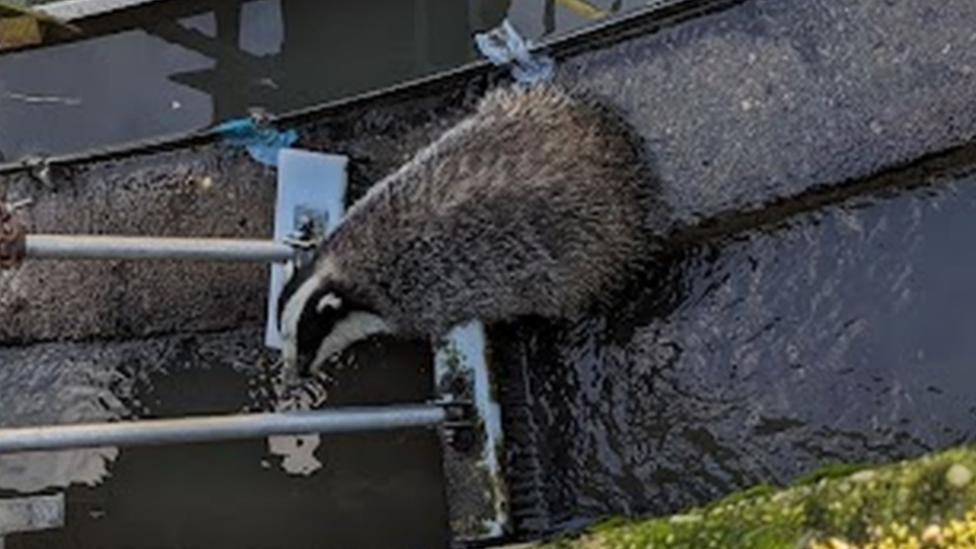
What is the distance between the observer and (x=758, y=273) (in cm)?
499

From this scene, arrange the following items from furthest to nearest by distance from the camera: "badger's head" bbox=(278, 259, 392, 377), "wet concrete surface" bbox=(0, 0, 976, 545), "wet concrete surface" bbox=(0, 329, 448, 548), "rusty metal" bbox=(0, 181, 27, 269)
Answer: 1. "wet concrete surface" bbox=(0, 329, 448, 548)
2. "badger's head" bbox=(278, 259, 392, 377)
3. "wet concrete surface" bbox=(0, 0, 976, 545)
4. "rusty metal" bbox=(0, 181, 27, 269)

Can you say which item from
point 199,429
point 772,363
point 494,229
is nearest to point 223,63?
point 494,229

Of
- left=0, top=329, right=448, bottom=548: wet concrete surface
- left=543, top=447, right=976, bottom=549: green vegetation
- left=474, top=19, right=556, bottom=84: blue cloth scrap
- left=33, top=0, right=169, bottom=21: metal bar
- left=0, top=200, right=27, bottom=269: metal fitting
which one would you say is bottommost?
left=543, top=447, right=976, bottom=549: green vegetation

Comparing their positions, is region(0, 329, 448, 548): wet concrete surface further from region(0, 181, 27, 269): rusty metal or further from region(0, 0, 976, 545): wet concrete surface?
region(0, 181, 27, 269): rusty metal

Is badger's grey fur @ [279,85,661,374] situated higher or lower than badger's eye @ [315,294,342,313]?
higher

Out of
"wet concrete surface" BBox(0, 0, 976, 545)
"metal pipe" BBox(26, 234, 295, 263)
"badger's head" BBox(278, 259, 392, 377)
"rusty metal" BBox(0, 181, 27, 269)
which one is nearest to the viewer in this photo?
"rusty metal" BBox(0, 181, 27, 269)

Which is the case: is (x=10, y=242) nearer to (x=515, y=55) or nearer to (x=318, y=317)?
(x=318, y=317)

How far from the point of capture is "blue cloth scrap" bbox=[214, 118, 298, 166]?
5.28 meters

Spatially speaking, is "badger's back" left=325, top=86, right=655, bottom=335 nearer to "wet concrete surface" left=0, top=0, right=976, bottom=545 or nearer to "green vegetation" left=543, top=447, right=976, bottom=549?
"wet concrete surface" left=0, top=0, right=976, bottom=545

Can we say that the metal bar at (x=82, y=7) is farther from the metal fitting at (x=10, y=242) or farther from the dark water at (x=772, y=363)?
the dark water at (x=772, y=363)

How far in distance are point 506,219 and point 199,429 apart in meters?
1.05

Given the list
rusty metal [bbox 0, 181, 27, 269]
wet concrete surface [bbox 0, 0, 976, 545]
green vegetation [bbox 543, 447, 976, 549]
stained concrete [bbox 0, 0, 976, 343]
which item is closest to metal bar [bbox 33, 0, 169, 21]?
stained concrete [bbox 0, 0, 976, 343]

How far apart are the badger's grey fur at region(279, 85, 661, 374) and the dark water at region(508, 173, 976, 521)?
242 millimetres

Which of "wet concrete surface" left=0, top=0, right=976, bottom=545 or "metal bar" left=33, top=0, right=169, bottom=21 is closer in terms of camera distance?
"wet concrete surface" left=0, top=0, right=976, bottom=545
